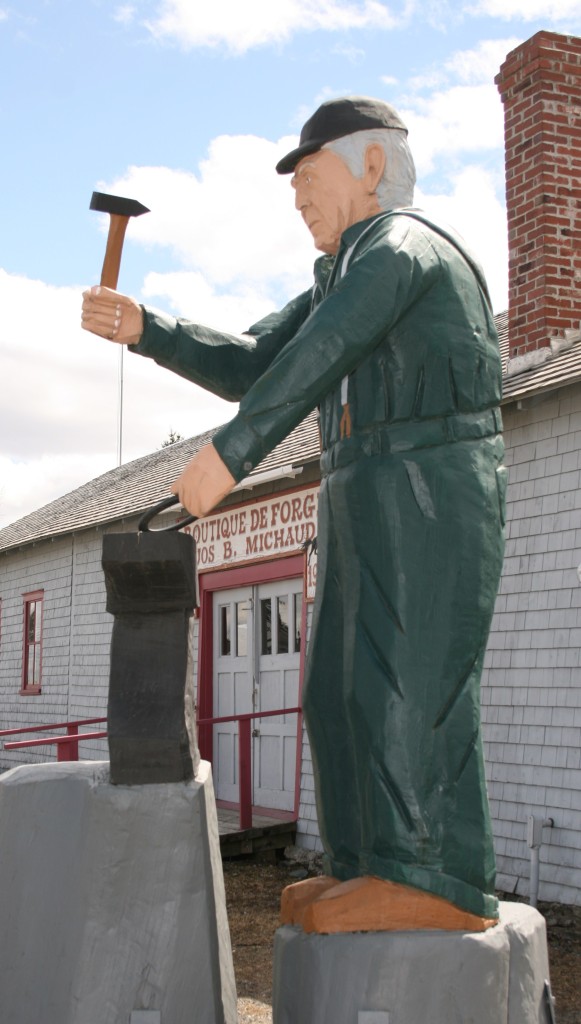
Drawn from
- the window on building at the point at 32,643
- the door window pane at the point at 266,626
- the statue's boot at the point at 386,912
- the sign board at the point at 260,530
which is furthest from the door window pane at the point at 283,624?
the statue's boot at the point at 386,912

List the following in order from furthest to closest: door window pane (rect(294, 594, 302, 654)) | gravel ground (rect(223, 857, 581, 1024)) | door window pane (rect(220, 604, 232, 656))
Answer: door window pane (rect(220, 604, 232, 656)) < door window pane (rect(294, 594, 302, 654)) < gravel ground (rect(223, 857, 581, 1024))

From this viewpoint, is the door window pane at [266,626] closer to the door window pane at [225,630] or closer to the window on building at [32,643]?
the door window pane at [225,630]

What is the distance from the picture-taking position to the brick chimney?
750cm

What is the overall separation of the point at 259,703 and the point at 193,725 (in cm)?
766

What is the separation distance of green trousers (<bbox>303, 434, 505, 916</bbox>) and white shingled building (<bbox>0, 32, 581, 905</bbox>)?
14.0 feet

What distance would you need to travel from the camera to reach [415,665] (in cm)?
231

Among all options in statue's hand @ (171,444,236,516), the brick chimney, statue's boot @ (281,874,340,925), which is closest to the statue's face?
statue's hand @ (171,444,236,516)

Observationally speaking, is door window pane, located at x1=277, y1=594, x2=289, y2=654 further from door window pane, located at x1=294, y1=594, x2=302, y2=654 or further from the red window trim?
the red window trim

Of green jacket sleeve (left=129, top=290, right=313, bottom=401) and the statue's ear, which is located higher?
the statue's ear

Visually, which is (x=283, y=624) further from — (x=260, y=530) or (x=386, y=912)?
(x=386, y=912)

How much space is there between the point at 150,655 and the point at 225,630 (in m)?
8.43

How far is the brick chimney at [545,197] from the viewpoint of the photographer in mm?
7496

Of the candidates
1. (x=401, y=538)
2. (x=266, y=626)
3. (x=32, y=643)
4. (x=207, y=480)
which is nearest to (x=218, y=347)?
(x=207, y=480)

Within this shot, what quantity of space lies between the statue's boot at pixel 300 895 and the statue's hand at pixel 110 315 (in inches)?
51.2
